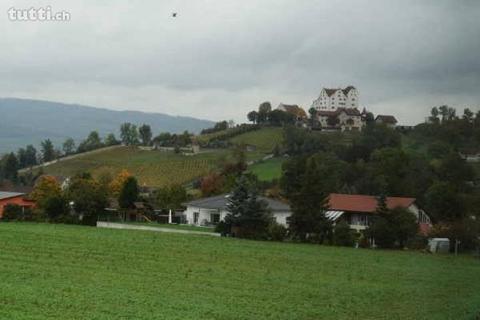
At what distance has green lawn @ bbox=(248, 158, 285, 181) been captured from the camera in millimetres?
82375

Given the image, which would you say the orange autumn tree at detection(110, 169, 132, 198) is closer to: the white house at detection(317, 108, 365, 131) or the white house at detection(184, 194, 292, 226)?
the white house at detection(184, 194, 292, 226)

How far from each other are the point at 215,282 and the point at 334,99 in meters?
120

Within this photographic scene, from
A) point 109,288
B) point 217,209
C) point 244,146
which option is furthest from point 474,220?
point 244,146

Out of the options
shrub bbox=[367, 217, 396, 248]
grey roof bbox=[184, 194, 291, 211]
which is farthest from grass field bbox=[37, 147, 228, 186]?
shrub bbox=[367, 217, 396, 248]

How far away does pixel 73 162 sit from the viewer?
114 meters

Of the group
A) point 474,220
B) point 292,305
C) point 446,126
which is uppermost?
point 446,126

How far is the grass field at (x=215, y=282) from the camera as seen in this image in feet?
56.7

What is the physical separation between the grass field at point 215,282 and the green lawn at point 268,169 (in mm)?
44892

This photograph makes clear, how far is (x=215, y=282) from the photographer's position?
22641 millimetres

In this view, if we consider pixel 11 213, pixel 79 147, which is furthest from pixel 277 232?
pixel 79 147

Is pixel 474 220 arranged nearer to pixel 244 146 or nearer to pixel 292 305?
pixel 292 305

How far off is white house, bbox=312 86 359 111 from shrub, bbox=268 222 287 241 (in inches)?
3425

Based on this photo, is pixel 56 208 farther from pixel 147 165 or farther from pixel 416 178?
pixel 147 165

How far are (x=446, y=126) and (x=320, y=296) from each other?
22.5m
